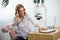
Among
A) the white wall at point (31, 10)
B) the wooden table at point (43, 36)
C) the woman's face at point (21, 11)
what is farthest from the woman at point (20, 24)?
the wooden table at point (43, 36)

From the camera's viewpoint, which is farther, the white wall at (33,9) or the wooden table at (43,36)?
the white wall at (33,9)

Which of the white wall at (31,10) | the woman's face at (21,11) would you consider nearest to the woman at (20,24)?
the woman's face at (21,11)

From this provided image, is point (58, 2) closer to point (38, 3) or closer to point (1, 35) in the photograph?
point (38, 3)

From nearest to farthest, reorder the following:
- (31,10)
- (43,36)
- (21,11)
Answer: (43,36)
(21,11)
(31,10)

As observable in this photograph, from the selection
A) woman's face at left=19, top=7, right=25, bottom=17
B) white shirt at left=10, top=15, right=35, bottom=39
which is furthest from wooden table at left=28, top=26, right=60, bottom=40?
woman's face at left=19, top=7, right=25, bottom=17

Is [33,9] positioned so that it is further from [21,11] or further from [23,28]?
[23,28]

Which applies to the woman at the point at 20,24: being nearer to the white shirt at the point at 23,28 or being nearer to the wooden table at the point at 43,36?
the white shirt at the point at 23,28

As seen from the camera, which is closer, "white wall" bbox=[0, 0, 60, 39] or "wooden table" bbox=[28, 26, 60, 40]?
"wooden table" bbox=[28, 26, 60, 40]

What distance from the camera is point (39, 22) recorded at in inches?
121

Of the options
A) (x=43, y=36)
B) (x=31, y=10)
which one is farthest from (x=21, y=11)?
(x=43, y=36)

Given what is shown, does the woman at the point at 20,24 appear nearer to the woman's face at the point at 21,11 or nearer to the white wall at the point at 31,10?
the woman's face at the point at 21,11

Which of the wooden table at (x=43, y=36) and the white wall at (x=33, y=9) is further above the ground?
the white wall at (x=33, y=9)

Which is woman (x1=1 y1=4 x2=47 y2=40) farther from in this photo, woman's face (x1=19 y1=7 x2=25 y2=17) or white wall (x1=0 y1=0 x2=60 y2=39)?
white wall (x1=0 y1=0 x2=60 y2=39)

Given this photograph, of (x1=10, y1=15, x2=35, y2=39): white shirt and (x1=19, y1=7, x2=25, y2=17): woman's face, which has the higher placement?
(x1=19, y1=7, x2=25, y2=17): woman's face
